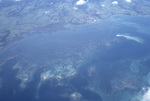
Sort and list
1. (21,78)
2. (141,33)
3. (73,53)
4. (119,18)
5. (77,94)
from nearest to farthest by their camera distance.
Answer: (77,94), (21,78), (73,53), (141,33), (119,18)

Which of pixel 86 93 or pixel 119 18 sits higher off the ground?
pixel 86 93

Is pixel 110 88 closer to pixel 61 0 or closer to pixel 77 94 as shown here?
pixel 77 94

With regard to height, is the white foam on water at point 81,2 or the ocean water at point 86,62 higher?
the ocean water at point 86,62

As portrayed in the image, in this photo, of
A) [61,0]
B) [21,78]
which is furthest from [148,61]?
[61,0]

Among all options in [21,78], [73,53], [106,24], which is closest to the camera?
[21,78]

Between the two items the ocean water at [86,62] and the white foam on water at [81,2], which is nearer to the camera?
the ocean water at [86,62]

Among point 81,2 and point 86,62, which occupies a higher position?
point 86,62

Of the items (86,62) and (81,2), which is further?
(81,2)

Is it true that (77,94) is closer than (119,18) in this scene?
Yes
